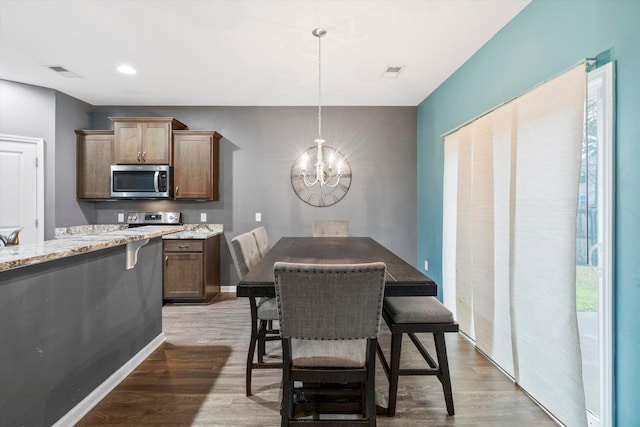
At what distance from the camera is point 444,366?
1.79 meters

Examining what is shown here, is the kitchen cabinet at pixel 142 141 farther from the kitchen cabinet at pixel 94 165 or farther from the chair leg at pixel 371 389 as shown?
the chair leg at pixel 371 389

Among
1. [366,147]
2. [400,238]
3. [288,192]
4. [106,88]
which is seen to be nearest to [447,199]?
[400,238]

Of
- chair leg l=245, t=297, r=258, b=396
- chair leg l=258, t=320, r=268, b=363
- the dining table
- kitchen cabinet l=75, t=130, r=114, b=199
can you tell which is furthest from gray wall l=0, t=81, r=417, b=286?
chair leg l=245, t=297, r=258, b=396

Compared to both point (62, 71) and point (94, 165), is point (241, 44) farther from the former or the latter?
point (94, 165)

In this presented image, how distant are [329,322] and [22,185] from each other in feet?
13.5

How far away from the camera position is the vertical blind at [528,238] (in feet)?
5.46

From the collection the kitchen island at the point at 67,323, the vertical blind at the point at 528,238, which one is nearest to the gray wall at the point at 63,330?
the kitchen island at the point at 67,323

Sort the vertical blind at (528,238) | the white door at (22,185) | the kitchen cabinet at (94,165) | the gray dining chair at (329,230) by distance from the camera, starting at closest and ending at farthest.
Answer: the vertical blind at (528,238)
the white door at (22,185)
the gray dining chair at (329,230)
the kitchen cabinet at (94,165)

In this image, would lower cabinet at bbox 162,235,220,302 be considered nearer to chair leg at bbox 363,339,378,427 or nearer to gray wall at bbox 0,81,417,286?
gray wall at bbox 0,81,417,286

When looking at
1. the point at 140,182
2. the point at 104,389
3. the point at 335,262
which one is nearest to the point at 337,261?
the point at 335,262

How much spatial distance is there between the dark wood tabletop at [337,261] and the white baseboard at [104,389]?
117 centimetres

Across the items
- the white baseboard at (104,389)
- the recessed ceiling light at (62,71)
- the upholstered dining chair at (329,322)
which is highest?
the recessed ceiling light at (62,71)

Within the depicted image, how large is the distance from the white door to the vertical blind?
462cm

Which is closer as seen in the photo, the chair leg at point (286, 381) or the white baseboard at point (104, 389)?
the chair leg at point (286, 381)
